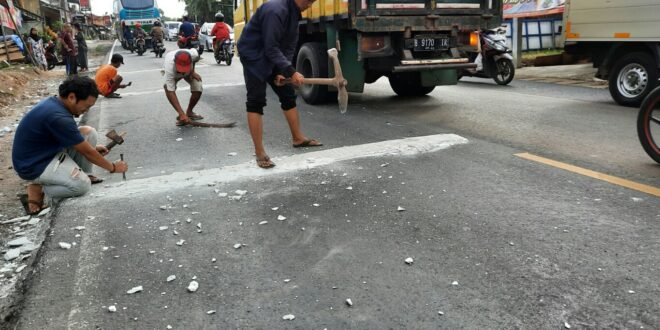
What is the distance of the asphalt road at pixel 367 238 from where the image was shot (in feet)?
7.90

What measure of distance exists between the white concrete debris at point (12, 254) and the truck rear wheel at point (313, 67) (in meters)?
5.52

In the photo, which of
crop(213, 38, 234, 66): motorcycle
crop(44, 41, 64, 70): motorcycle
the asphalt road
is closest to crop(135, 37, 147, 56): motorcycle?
crop(44, 41, 64, 70): motorcycle

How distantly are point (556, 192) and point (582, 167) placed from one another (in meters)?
0.82

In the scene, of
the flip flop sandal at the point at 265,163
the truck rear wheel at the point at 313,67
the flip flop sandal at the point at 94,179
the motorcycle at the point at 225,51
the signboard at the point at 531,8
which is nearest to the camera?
the flip flop sandal at the point at 94,179

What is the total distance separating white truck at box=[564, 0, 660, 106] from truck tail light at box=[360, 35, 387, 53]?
3658mm

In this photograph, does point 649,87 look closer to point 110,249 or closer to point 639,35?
point 639,35

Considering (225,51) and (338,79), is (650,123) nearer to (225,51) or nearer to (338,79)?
(338,79)

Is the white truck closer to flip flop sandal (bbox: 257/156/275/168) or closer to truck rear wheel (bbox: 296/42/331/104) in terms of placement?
truck rear wheel (bbox: 296/42/331/104)

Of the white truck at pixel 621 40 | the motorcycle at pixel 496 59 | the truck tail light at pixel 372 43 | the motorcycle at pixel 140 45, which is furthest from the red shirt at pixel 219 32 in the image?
the white truck at pixel 621 40

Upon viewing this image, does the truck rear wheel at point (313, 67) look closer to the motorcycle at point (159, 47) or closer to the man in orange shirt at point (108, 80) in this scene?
the man in orange shirt at point (108, 80)

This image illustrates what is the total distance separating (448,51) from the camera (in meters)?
7.61

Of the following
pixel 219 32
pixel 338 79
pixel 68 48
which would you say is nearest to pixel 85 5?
pixel 219 32

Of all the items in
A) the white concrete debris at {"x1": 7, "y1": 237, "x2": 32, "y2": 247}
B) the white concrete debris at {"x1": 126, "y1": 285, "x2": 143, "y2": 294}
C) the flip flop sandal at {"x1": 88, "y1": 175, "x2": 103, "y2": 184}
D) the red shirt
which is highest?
the red shirt

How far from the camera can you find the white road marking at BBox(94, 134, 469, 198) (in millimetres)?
4316
